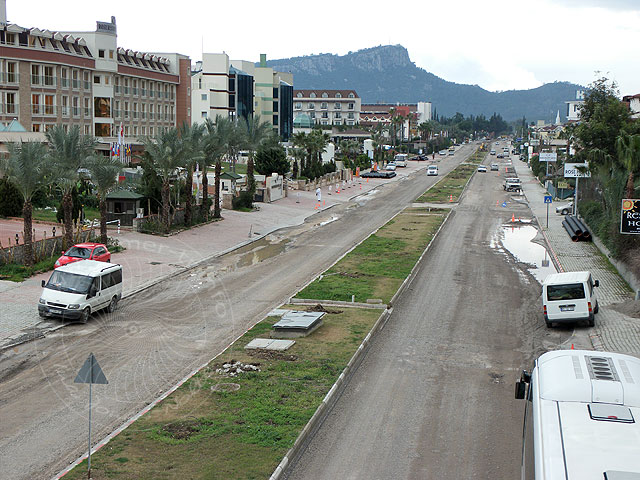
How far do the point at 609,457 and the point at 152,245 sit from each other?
32.6m

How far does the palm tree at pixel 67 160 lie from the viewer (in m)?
32.6

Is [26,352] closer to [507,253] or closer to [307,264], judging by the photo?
[307,264]

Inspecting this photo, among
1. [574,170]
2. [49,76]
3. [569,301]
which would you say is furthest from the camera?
[49,76]

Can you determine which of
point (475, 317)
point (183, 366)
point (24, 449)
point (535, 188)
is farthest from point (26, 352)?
point (535, 188)

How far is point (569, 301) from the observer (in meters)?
24.1

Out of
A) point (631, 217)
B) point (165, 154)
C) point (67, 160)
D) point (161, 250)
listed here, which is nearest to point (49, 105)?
point (165, 154)

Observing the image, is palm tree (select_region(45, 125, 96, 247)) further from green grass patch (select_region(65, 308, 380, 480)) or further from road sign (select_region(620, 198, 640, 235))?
road sign (select_region(620, 198, 640, 235))

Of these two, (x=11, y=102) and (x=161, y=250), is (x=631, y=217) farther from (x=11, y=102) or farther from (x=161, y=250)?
(x=11, y=102)

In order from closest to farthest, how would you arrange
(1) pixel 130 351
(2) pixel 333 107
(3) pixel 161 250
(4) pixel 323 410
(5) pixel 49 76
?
1. (4) pixel 323 410
2. (1) pixel 130 351
3. (3) pixel 161 250
4. (5) pixel 49 76
5. (2) pixel 333 107

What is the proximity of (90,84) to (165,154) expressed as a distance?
37.5 metres

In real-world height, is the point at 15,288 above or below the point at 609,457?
below

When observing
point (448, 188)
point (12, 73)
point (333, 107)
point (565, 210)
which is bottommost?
point (565, 210)

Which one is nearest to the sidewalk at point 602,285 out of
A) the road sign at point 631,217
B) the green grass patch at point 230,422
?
the road sign at point 631,217

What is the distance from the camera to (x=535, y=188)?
8581 centimetres
